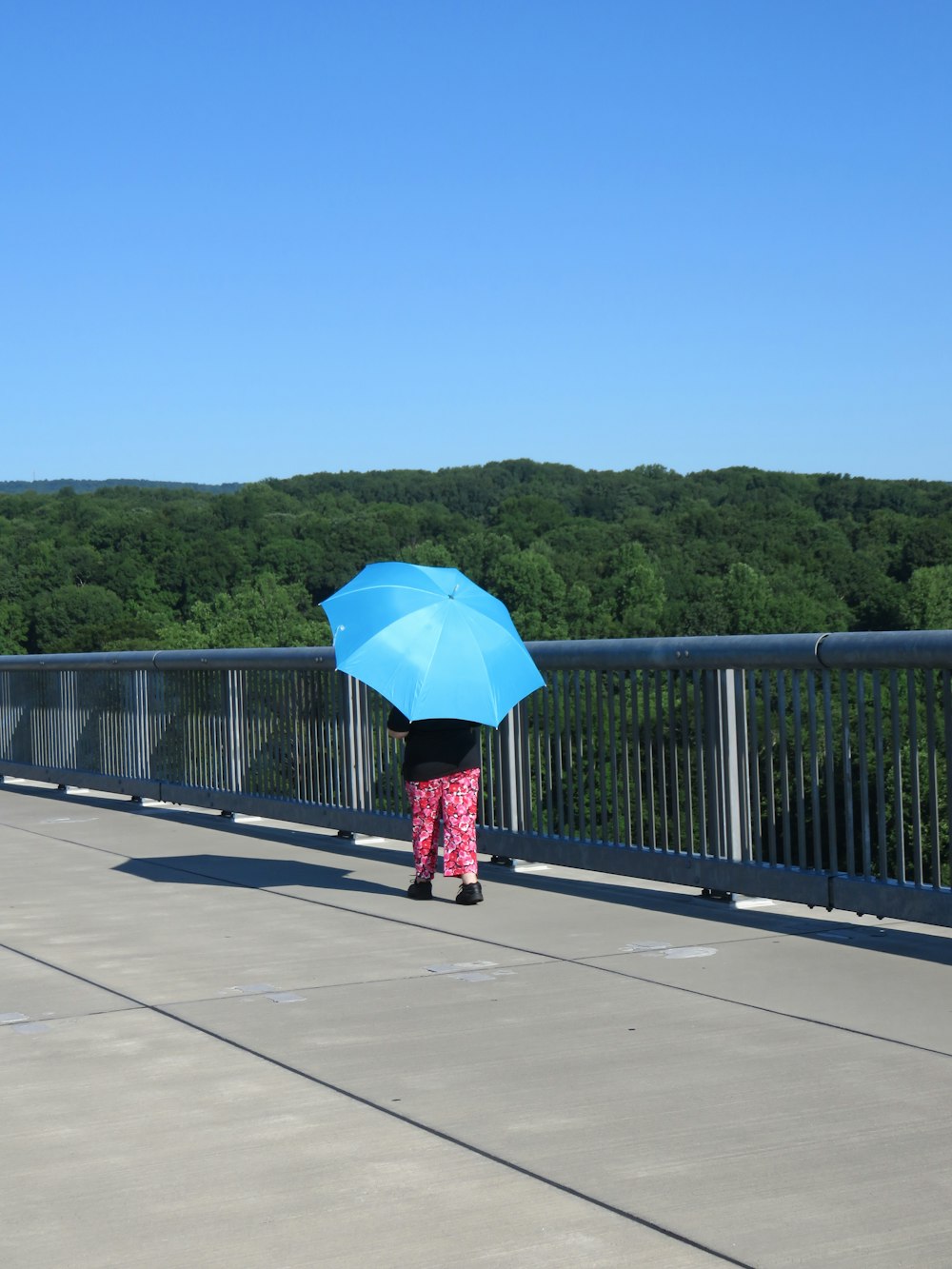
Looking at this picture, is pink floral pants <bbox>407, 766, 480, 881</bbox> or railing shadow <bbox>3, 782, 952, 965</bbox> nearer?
railing shadow <bbox>3, 782, 952, 965</bbox>

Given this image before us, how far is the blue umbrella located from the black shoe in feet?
2.74

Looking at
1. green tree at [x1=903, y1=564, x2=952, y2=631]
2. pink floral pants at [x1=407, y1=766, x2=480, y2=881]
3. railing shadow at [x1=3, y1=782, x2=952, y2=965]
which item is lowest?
railing shadow at [x1=3, y1=782, x2=952, y2=965]

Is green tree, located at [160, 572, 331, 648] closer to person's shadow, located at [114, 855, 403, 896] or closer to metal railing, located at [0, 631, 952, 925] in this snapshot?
metal railing, located at [0, 631, 952, 925]

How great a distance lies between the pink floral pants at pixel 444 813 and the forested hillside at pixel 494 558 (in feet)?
295

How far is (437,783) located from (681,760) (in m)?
1.19

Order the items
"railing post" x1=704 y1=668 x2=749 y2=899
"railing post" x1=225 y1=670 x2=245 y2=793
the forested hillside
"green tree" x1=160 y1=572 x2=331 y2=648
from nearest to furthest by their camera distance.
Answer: "railing post" x1=704 y1=668 x2=749 y2=899
"railing post" x1=225 y1=670 x2=245 y2=793
"green tree" x1=160 y1=572 x2=331 y2=648
the forested hillside

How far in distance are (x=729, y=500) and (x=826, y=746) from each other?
474ft

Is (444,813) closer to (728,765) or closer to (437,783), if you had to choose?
(437,783)

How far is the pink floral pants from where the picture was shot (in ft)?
28.5

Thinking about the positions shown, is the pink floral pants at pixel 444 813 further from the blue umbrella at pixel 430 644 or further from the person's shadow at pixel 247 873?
the blue umbrella at pixel 430 644

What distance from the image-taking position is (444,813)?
8812 mm

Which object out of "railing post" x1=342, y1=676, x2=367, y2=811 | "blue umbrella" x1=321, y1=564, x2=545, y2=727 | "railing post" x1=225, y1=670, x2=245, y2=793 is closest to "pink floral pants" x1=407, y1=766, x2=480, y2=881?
"blue umbrella" x1=321, y1=564, x2=545, y2=727

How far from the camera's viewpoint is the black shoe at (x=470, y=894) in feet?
28.1

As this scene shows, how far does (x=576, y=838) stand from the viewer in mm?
9305
